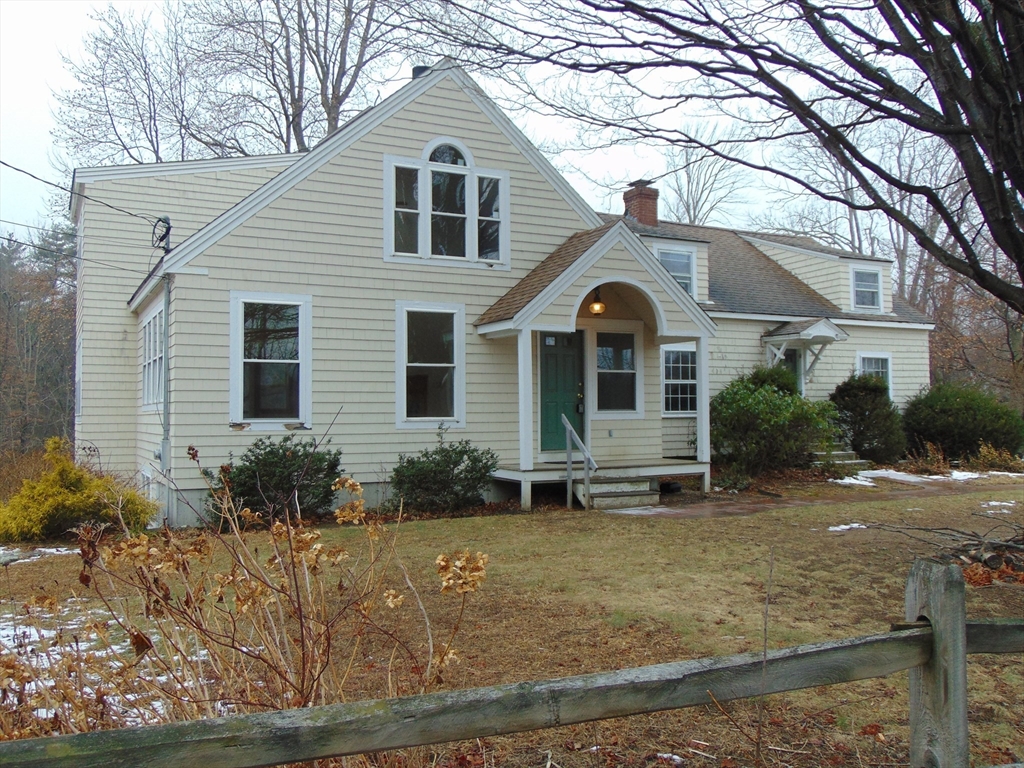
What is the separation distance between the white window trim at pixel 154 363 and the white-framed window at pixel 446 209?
3.50m

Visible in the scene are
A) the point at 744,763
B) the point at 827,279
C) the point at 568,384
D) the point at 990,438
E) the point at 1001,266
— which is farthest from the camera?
the point at 1001,266

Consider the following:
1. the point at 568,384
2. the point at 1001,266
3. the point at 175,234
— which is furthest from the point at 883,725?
the point at 1001,266

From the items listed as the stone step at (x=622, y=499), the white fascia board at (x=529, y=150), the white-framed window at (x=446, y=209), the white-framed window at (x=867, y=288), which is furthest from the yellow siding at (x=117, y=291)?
the white-framed window at (x=867, y=288)

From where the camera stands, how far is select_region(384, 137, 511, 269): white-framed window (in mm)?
12711

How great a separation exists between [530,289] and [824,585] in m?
6.84

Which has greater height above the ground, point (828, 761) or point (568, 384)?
point (568, 384)

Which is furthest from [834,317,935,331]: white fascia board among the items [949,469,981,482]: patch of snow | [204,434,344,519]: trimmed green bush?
[204,434,344,519]: trimmed green bush

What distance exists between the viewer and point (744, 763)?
3.62m

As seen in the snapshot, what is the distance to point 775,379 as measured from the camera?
17.3m

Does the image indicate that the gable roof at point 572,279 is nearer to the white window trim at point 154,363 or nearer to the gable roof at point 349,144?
the gable roof at point 349,144

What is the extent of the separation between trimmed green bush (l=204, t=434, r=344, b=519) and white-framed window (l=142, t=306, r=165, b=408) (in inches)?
83.8

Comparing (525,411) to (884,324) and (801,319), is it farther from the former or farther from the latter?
(884,324)

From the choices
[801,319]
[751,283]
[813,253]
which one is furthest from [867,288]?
[751,283]

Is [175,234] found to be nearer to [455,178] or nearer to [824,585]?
[455,178]
